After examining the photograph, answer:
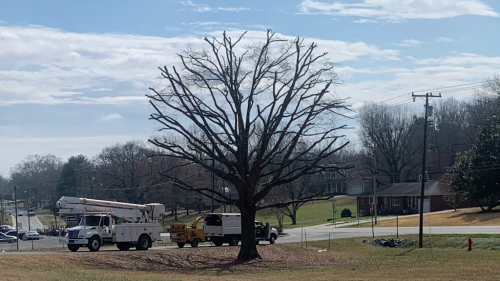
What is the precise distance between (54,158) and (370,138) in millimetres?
105274

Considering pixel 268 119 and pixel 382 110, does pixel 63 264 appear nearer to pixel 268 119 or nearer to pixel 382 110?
pixel 268 119

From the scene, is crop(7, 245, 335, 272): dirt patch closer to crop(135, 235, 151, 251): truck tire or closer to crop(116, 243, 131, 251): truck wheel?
crop(135, 235, 151, 251): truck tire

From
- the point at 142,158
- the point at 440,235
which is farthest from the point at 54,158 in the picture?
the point at 440,235

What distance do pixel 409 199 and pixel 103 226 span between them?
6572 cm

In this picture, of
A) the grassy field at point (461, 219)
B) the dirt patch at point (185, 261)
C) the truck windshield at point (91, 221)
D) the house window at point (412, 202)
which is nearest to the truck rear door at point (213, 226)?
the dirt patch at point (185, 261)

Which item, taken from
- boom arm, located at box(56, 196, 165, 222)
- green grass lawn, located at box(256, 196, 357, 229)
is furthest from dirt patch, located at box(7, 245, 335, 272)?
green grass lawn, located at box(256, 196, 357, 229)

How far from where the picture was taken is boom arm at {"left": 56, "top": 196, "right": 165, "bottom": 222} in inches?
1411

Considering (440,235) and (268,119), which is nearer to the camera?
(268,119)

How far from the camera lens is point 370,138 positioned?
105 meters

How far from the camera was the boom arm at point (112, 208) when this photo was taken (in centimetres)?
3584

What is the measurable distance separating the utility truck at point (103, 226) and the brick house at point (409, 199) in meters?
54.9

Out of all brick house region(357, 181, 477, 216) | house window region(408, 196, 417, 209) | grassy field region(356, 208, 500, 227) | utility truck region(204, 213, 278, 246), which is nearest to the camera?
utility truck region(204, 213, 278, 246)

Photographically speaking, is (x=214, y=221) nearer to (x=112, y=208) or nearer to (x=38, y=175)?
(x=112, y=208)

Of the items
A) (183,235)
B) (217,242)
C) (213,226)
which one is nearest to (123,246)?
(183,235)
